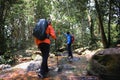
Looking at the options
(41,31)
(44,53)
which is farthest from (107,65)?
(41,31)

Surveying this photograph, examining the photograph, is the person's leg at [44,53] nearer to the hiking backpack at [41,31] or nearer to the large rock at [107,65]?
the hiking backpack at [41,31]

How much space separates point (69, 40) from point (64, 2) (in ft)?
53.7

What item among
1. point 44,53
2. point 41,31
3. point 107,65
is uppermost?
point 41,31

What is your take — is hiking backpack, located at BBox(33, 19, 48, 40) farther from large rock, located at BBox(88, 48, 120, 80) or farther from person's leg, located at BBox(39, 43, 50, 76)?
large rock, located at BBox(88, 48, 120, 80)

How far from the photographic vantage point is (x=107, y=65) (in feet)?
22.7

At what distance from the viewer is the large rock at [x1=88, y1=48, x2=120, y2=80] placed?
261 inches

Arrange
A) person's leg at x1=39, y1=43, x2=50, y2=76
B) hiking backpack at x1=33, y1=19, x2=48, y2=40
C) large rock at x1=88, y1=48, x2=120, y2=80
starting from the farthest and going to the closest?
person's leg at x1=39, y1=43, x2=50, y2=76
hiking backpack at x1=33, y1=19, x2=48, y2=40
large rock at x1=88, y1=48, x2=120, y2=80

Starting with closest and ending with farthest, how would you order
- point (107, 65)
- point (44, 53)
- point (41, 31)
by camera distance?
point (107, 65), point (41, 31), point (44, 53)

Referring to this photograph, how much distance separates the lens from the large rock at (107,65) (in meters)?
6.63

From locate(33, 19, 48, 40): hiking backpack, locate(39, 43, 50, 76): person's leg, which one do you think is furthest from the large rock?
locate(33, 19, 48, 40): hiking backpack

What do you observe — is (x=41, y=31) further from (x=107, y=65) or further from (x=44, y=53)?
(x=107, y=65)

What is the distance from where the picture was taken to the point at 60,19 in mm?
31844

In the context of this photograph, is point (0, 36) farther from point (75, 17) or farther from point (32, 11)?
point (32, 11)

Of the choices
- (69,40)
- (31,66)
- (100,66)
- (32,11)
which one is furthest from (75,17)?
(100,66)
